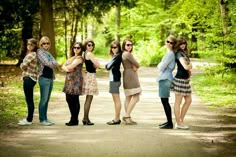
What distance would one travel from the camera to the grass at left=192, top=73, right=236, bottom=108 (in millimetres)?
14114

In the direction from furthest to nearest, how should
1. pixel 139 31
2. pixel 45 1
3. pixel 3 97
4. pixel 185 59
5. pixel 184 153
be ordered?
1. pixel 139 31
2. pixel 45 1
3. pixel 3 97
4. pixel 185 59
5. pixel 184 153

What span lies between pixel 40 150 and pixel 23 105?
5.90m

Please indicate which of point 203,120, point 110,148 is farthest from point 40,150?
point 203,120

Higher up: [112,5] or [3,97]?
[112,5]

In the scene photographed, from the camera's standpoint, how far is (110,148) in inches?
303

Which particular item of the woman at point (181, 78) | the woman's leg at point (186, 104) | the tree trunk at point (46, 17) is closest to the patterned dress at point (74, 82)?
the woman at point (181, 78)

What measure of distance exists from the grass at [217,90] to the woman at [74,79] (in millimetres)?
5288

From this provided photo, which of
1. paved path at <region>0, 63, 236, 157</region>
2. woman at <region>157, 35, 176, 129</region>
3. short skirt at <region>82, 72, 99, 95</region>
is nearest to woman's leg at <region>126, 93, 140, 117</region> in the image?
paved path at <region>0, 63, 236, 157</region>

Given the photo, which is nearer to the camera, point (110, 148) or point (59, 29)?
point (110, 148)

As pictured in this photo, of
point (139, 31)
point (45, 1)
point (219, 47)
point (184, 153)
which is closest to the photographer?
point (184, 153)

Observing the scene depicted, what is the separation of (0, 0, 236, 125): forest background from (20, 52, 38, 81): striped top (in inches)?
105

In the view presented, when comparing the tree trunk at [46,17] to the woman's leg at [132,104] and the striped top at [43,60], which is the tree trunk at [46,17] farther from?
the woman's leg at [132,104]

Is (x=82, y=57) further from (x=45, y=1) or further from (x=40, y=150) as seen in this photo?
(x=45, y=1)

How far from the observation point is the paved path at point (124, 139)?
743 centimetres
